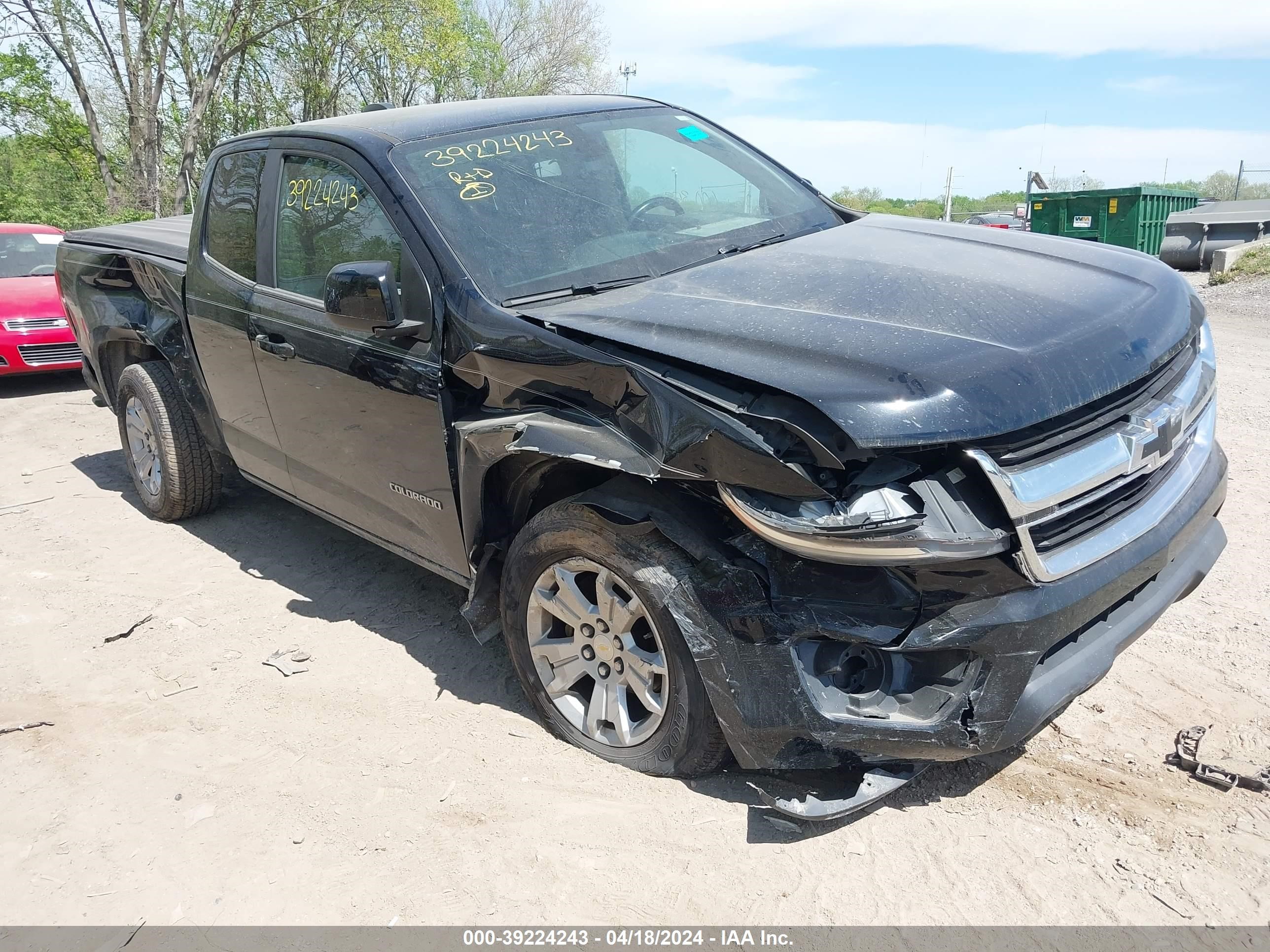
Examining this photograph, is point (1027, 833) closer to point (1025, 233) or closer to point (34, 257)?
point (1025, 233)

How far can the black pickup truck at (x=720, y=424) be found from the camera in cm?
228

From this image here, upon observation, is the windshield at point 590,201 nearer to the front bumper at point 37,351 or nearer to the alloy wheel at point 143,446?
the alloy wheel at point 143,446

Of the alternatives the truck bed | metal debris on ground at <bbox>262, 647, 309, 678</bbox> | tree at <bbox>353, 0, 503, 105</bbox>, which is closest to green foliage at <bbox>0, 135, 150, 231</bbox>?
tree at <bbox>353, 0, 503, 105</bbox>

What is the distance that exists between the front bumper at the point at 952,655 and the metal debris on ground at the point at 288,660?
6.61ft

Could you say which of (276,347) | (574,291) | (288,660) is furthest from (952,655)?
(276,347)

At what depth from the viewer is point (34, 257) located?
416 inches

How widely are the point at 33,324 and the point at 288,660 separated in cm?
743

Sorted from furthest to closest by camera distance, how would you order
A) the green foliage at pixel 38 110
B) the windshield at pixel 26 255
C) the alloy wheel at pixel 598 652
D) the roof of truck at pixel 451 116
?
the green foliage at pixel 38 110, the windshield at pixel 26 255, the roof of truck at pixel 451 116, the alloy wheel at pixel 598 652

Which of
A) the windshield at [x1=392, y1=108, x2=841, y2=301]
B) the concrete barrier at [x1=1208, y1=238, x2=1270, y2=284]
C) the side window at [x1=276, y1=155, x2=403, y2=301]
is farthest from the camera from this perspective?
the concrete barrier at [x1=1208, y1=238, x2=1270, y2=284]

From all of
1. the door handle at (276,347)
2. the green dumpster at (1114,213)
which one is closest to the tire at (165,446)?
the door handle at (276,347)

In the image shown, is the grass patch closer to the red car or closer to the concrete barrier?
the concrete barrier

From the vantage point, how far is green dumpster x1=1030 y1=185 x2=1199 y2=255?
16734mm

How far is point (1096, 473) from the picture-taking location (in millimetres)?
2396

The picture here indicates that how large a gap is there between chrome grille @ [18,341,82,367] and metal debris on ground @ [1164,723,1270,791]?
9.64 meters
